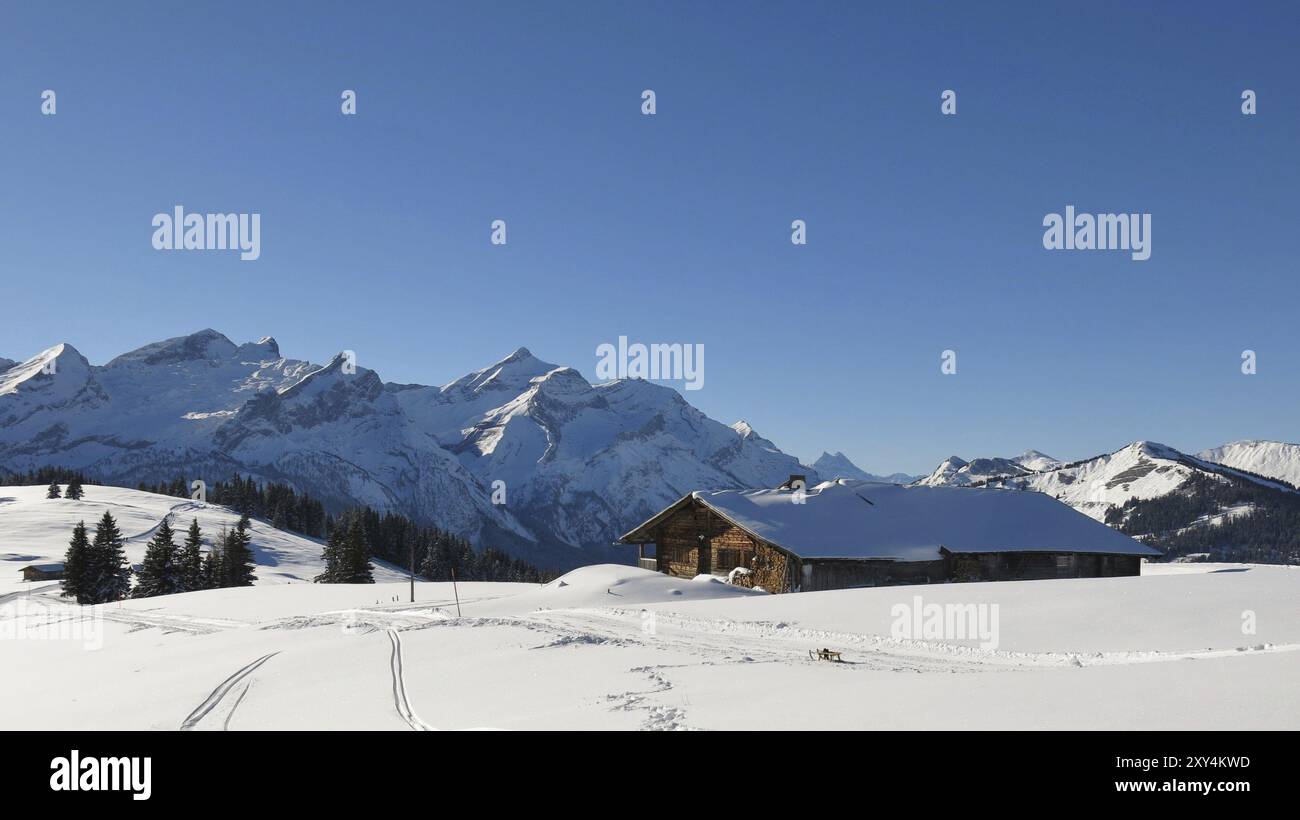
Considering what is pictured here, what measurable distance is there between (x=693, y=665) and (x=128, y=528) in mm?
119296

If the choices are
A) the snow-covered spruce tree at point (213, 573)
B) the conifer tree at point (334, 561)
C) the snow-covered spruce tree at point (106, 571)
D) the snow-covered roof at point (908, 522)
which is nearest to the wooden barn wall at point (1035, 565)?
the snow-covered roof at point (908, 522)

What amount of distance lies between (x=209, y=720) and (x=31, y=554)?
10282 centimetres

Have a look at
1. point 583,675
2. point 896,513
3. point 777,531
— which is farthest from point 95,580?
point 583,675

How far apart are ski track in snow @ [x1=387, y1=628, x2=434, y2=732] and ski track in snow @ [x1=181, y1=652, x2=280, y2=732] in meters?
2.66

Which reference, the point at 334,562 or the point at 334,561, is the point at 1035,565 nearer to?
the point at 334,562

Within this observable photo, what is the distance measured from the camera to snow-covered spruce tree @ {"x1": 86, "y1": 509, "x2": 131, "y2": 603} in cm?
6544

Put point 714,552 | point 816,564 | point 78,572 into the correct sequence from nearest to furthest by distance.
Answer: point 816,564, point 714,552, point 78,572

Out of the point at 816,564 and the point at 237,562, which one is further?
the point at 237,562

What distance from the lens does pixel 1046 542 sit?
144 ft

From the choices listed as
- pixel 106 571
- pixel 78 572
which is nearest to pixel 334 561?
pixel 106 571

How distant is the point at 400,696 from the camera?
14.5m
